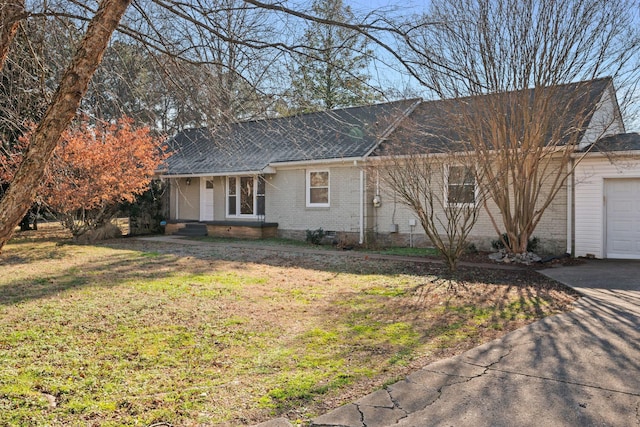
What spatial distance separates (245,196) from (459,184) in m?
11.6

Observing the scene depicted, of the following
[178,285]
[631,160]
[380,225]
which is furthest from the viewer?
[380,225]

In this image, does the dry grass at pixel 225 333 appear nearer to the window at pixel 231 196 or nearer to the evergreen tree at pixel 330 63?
the evergreen tree at pixel 330 63

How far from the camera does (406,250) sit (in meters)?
14.7

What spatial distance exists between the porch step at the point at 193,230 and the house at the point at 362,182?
8 cm

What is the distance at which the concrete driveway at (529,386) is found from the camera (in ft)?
11.5

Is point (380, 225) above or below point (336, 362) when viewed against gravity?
above

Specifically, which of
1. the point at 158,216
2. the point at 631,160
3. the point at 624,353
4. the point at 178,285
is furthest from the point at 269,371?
the point at 158,216

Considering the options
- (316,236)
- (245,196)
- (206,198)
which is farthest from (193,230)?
(316,236)

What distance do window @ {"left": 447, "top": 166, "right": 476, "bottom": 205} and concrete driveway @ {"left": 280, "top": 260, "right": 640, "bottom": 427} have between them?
14.7 feet

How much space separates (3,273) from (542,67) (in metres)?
12.8

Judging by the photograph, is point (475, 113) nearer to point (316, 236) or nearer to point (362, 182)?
point (362, 182)

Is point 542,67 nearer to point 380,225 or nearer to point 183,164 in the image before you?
point 380,225

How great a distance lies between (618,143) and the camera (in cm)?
1241

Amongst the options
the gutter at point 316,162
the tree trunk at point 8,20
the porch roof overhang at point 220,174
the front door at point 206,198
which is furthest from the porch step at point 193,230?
the tree trunk at point 8,20
